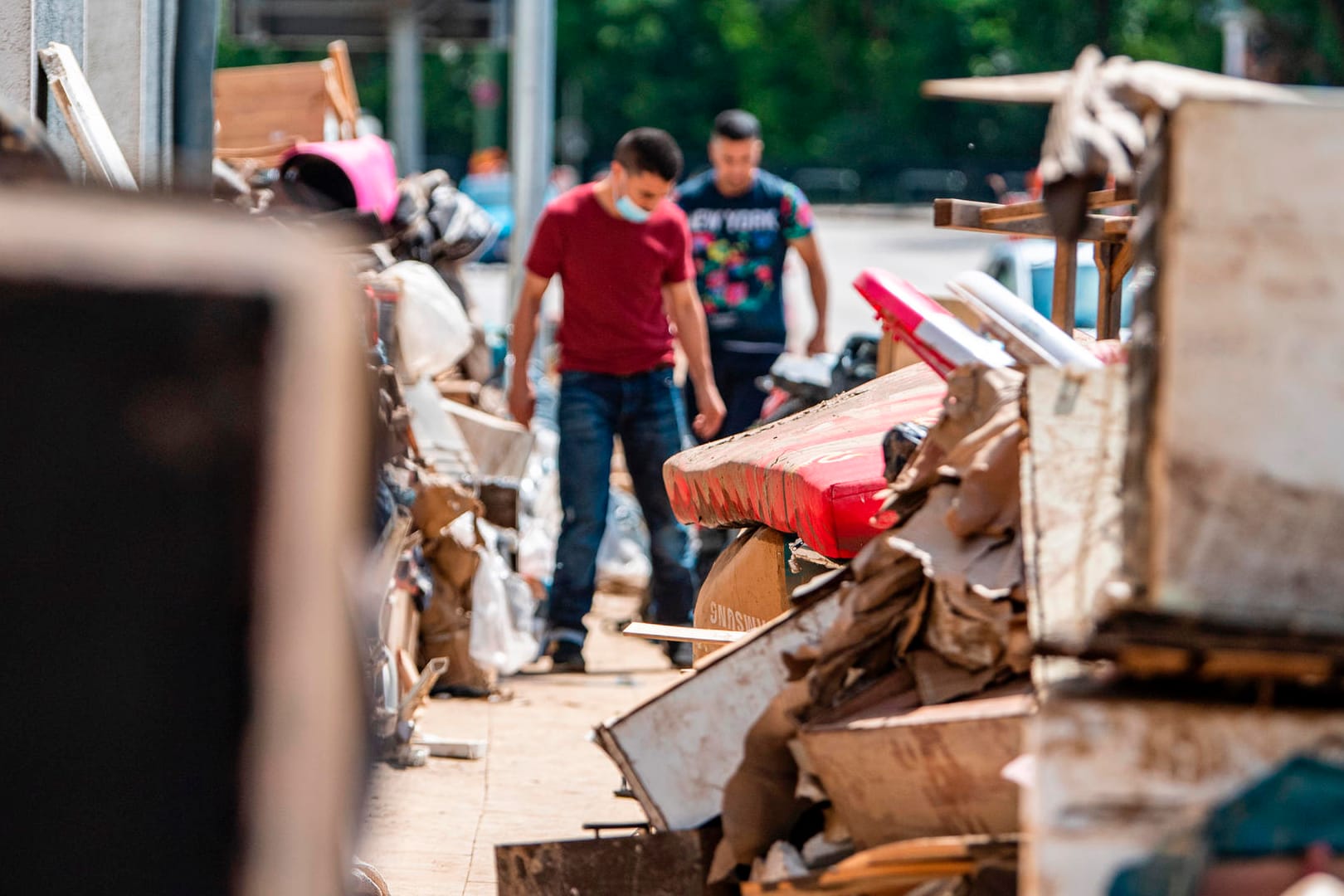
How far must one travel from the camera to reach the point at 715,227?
809cm

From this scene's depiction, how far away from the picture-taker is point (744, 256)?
812 centimetres

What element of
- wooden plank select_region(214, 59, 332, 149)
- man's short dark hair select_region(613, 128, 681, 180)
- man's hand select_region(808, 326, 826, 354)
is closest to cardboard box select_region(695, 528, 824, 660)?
man's short dark hair select_region(613, 128, 681, 180)

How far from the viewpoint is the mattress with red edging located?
383 centimetres

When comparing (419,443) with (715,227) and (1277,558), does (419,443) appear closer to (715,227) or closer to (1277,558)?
(715,227)

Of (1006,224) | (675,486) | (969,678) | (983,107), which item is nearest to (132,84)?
(675,486)

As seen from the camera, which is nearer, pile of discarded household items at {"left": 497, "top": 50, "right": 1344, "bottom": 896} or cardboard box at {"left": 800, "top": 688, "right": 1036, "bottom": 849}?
pile of discarded household items at {"left": 497, "top": 50, "right": 1344, "bottom": 896}

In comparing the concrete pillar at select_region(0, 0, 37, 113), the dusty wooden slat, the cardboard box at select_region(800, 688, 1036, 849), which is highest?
the concrete pillar at select_region(0, 0, 37, 113)

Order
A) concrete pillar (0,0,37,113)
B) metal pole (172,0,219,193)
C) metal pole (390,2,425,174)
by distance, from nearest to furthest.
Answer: concrete pillar (0,0,37,113) → metal pole (172,0,219,193) → metal pole (390,2,425,174)

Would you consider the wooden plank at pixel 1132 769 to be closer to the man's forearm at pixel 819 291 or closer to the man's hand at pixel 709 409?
the man's hand at pixel 709 409

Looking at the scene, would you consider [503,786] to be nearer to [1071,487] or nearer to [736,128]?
[1071,487]

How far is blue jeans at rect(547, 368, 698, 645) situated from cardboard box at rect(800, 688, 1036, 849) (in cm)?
407

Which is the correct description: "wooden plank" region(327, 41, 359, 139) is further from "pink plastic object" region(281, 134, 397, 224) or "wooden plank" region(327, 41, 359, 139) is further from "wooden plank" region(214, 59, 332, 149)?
"pink plastic object" region(281, 134, 397, 224)

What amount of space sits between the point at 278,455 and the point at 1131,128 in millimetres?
1160

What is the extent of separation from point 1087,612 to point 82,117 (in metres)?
3.09
